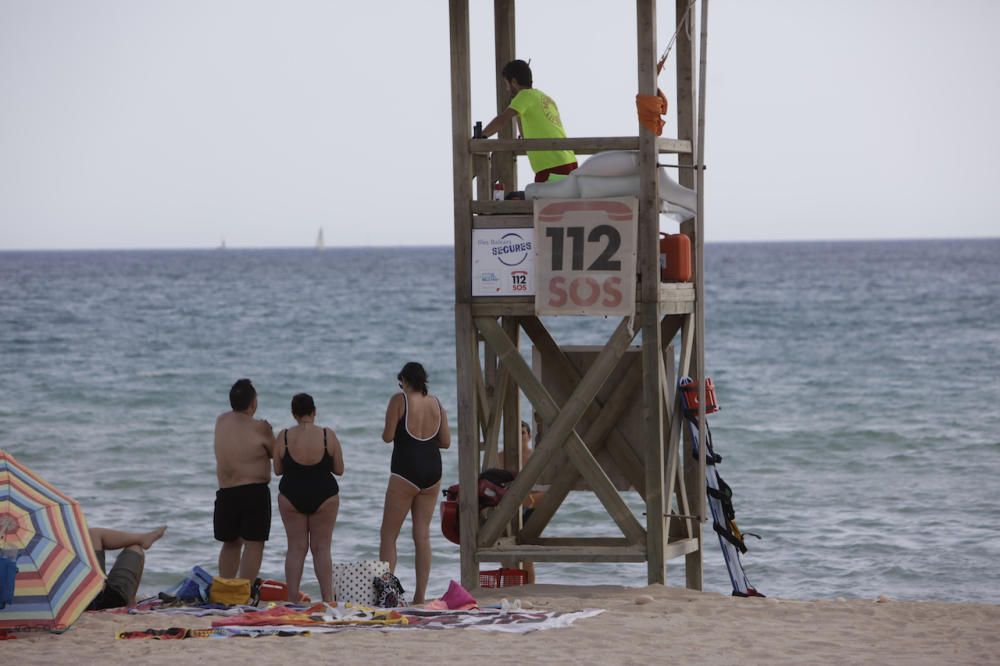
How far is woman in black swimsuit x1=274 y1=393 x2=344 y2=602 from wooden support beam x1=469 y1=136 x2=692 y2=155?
6.45ft

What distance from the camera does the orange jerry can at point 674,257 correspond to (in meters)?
9.53

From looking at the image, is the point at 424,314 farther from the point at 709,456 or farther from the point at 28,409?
the point at 709,456

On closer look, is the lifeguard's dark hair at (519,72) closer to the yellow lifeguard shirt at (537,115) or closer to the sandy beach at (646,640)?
the yellow lifeguard shirt at (537,115)

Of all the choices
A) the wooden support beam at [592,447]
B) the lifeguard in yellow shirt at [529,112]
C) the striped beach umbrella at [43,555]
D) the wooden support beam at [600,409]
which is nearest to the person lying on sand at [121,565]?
the striped beach umbrella at [43,555]

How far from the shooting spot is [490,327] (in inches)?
378

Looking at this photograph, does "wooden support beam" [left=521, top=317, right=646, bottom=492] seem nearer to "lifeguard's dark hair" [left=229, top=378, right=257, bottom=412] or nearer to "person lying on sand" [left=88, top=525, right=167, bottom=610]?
"lifeguard's dark hair" [left=229, top=378, right=257, bottom=412]

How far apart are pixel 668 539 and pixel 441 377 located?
1011 inches

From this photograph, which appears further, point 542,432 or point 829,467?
point 829,467

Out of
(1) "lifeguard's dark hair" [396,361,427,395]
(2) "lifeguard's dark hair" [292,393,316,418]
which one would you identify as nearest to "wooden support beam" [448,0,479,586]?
(1) "lifeguard's dark hair" [396,361,427,395]

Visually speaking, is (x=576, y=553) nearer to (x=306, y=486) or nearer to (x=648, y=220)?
(x=306, y=486)

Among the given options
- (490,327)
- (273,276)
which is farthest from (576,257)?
(273,276)

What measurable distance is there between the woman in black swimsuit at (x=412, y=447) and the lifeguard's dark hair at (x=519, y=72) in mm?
1955

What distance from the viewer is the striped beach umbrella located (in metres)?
8.30

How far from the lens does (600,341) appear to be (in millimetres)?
50125
